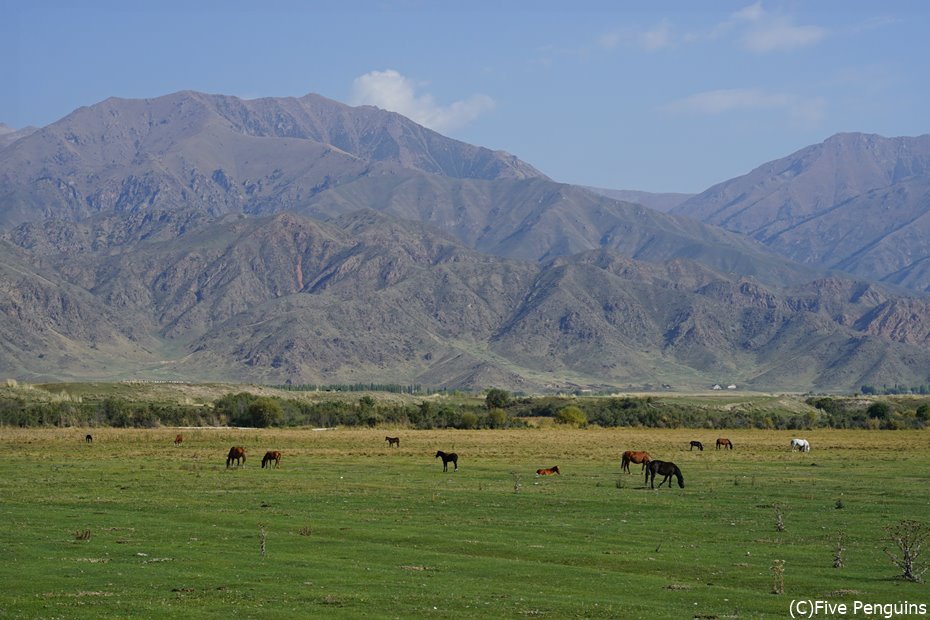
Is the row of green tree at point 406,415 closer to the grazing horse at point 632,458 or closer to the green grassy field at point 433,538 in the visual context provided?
the green grassy field at point 433,538

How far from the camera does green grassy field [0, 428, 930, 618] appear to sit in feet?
75.5

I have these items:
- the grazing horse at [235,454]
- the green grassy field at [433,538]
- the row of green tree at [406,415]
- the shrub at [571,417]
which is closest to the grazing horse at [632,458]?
the green grassy field at [433,538]

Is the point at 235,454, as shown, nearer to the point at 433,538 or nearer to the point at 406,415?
the point at 433,538

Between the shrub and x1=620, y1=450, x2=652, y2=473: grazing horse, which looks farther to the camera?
the shrub

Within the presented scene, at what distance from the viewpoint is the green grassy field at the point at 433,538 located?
23.0 meters

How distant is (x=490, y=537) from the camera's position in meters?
31.2

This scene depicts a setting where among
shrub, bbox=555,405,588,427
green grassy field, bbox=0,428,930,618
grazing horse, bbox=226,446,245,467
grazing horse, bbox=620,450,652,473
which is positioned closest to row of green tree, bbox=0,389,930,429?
shrub, bbox=555,405,588,427

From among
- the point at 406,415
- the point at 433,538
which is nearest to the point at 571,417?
the point at 406,415

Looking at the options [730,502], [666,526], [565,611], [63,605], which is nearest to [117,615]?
[63,605]

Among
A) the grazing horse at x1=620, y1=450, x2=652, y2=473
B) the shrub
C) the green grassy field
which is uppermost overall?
the grazing horse at x1=620, y1=450, x2=652, y2=473

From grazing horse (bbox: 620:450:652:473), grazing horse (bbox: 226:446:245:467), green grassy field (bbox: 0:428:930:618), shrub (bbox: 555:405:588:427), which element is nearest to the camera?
green grassy field (bbox: 0:428:930:618)

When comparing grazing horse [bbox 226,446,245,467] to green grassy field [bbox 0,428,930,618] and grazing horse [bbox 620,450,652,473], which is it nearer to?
green grassy field [bbox 0,428,930,618]

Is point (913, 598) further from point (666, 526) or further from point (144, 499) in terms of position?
point (144, 499)

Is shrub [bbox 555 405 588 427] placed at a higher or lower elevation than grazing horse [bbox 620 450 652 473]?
lower
